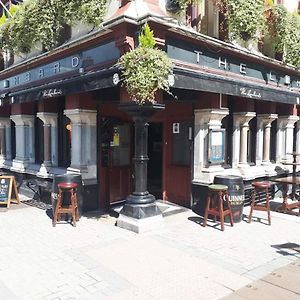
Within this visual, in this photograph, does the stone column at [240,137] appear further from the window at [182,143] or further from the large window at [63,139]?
the large window at [63,139]

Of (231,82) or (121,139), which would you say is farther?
(121,139)

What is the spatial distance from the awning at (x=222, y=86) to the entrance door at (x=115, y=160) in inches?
103

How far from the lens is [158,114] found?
8414mm

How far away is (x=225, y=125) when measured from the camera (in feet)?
28.0

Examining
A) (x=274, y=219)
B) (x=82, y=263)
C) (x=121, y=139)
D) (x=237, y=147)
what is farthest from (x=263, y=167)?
(x=82, y=263)

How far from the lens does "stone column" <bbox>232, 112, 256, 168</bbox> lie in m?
8.54

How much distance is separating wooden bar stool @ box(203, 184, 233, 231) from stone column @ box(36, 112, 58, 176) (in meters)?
4.41

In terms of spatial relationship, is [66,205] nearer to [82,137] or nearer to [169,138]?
[82,137]

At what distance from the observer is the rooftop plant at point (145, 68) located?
18.4 feet

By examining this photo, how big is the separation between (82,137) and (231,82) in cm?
336

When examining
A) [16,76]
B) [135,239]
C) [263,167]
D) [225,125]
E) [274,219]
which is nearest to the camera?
[135,239]

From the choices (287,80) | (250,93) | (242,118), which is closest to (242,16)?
(250,93)

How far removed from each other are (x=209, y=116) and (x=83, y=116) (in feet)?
8.92

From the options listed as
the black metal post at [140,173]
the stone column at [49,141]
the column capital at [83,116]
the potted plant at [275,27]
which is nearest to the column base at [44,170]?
the stone column at [49,141]
